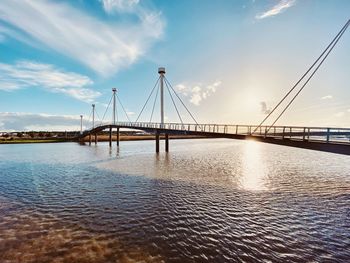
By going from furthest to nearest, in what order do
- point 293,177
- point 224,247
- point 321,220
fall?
point 293,177, point 321,220, point 224,247

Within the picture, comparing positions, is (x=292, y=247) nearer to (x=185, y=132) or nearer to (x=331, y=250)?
(x=331, y=250)

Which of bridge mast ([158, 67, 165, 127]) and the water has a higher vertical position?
bridge mast ([158, 67, 165, 127])

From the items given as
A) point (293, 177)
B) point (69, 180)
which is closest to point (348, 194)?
point (293, 177)

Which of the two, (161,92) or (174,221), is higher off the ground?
(161,92)

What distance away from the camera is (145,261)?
6.45 m

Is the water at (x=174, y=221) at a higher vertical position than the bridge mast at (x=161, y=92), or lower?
lower

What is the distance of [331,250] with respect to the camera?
24.0 ft

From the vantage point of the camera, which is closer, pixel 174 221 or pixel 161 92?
pixel 174 221

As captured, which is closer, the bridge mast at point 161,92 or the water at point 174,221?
the water at point 174,221

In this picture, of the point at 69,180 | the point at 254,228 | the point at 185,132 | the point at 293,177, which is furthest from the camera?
the point at 185,132

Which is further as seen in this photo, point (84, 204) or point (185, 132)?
point (185, 132)

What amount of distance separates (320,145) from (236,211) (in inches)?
470

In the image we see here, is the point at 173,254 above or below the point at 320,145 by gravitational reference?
below

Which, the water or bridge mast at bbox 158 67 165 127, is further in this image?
bridge mast at bbox 158 67 165 127
